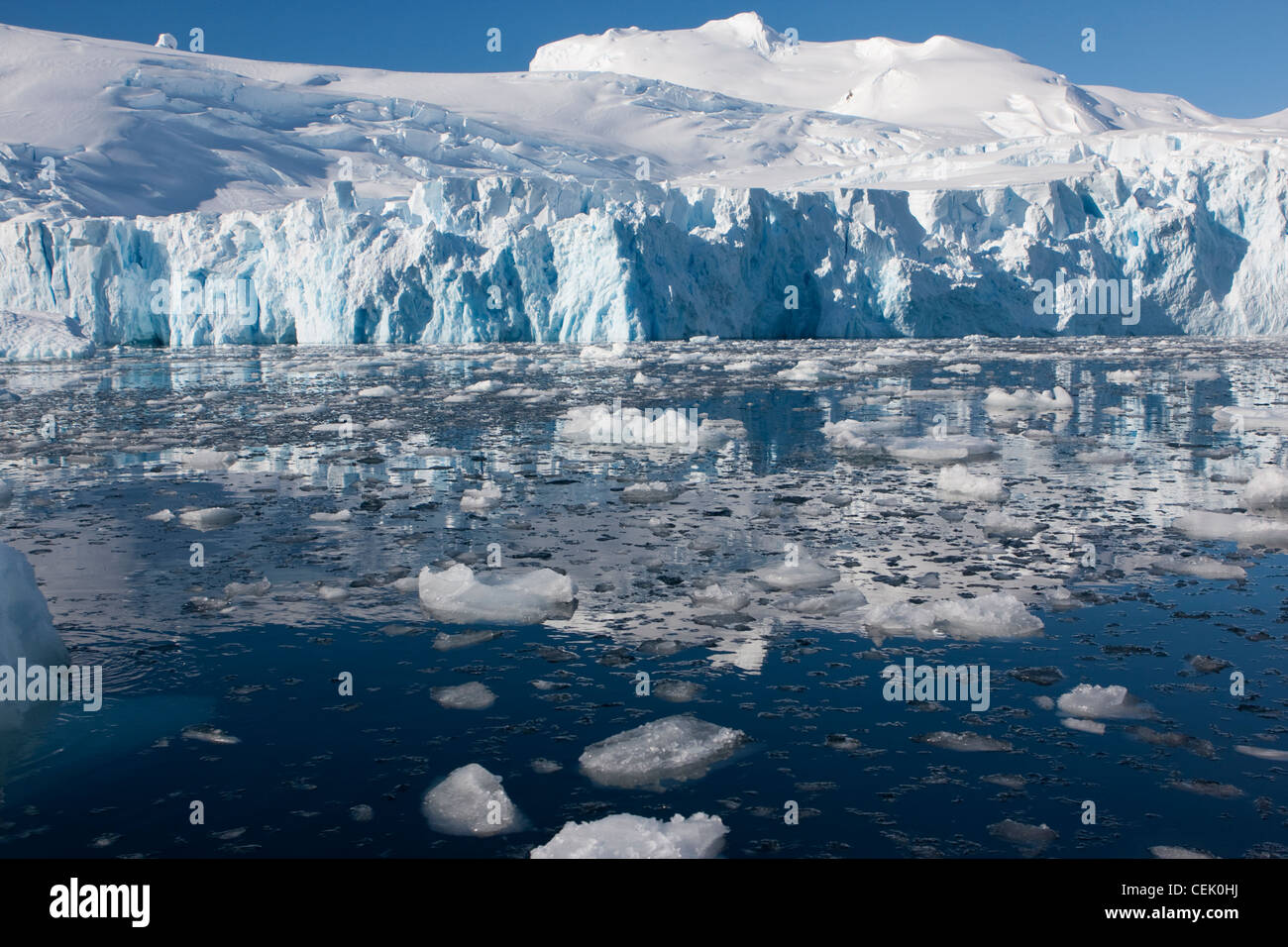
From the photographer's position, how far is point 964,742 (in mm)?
3730

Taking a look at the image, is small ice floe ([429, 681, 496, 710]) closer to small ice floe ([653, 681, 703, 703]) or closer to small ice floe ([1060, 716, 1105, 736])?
small ice floe ([653, 681, 703, 703])

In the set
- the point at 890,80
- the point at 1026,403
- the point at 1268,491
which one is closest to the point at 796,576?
the point at 1268,491

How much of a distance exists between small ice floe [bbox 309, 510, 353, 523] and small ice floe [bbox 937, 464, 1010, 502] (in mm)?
4954

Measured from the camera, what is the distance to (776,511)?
763cm

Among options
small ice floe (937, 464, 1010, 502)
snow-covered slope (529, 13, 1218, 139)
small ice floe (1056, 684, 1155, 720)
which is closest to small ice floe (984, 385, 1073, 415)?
small ice floe (937, 464, 1010, 502)

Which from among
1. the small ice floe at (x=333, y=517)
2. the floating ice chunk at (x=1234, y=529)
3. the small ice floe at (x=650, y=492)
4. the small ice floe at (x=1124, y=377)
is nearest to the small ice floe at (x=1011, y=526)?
the floating ice chunk at (x=1234, y=529)

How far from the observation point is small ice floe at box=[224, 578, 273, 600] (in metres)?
5.67

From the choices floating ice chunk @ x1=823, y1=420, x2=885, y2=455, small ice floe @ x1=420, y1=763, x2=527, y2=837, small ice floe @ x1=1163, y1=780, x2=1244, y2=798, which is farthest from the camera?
floating ice chunk @ x1=823, y1=420, x2=885, y2=455

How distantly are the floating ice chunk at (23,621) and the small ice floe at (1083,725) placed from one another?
4.40 m

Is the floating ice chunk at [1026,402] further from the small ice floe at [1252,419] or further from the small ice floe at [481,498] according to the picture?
the small ice floe at [481,498]

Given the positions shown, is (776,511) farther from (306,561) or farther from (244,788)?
(244,788)

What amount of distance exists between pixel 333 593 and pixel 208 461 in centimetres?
548

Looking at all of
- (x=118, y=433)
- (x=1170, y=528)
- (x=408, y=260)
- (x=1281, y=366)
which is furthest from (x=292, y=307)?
(x=1170, y=528)
